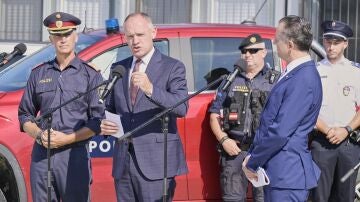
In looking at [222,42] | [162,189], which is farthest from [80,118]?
[222,42]

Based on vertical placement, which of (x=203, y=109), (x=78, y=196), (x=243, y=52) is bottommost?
(x=78, y=196)

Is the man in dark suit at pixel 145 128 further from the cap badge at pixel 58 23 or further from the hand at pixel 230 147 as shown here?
the hand at pixel 230 147

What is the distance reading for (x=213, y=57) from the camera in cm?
736

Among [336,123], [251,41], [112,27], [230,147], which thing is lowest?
[230,147]

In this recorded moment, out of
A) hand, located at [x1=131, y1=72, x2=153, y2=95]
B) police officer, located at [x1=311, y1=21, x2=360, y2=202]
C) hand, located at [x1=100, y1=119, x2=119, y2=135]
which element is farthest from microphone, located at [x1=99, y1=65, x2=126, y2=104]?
police officer, located at [x1=311, y1=21, x2=360, y2=202]

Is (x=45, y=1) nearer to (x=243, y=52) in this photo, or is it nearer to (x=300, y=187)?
(x=243, y=52)

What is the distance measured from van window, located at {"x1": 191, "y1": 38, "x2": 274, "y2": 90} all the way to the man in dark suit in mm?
1483

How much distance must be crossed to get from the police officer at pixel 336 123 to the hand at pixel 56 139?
7.30 ft

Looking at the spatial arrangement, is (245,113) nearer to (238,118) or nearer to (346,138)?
(238,118)

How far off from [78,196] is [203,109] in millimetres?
1609

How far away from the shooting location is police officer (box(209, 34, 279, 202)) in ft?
22.6

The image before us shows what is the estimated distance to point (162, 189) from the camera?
5.66 meters

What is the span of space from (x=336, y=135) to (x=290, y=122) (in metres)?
2.13

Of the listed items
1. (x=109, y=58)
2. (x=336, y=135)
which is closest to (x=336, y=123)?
(x=336, y=135)
